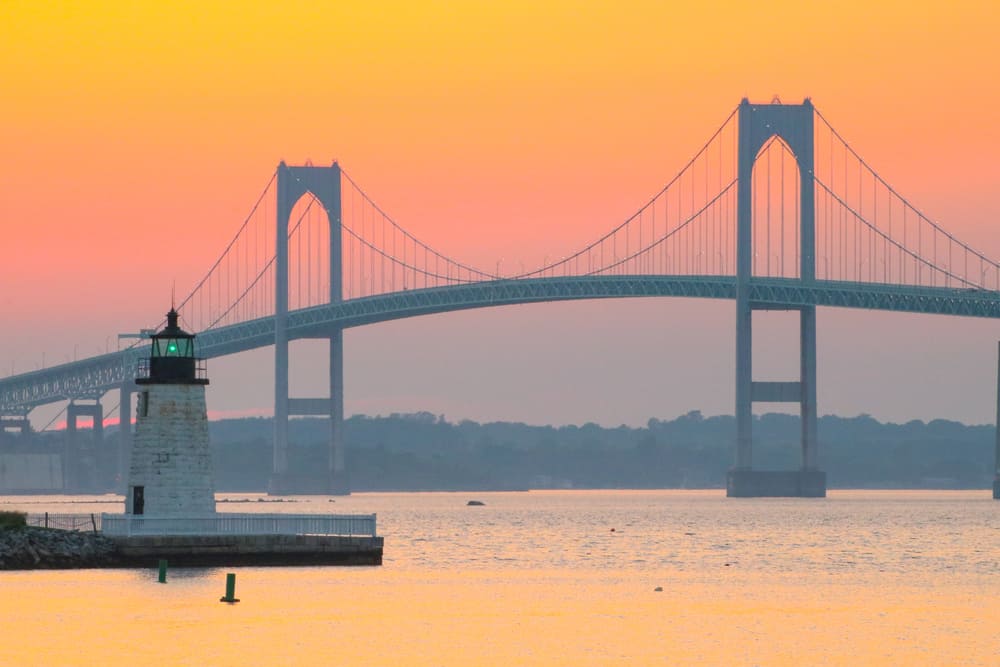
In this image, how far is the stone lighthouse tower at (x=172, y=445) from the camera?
37.1m

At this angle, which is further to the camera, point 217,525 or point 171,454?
point 217,525

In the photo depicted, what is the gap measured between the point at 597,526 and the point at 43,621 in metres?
40.7

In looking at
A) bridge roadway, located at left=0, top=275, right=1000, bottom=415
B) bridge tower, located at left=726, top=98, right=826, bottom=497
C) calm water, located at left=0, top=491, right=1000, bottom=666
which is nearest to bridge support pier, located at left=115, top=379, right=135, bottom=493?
bridge roadway, located at left=0, top=275, right=1000, bottom=415

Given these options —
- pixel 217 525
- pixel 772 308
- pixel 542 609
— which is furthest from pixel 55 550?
pixel 772 308

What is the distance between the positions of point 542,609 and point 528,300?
5665 cm

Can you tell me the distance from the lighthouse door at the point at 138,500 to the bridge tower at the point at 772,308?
50.1 m

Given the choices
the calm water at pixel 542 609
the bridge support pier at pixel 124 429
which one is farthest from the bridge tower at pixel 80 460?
the calm water at pixel 542 609

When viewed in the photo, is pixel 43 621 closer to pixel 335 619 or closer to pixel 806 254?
pixel 335 619

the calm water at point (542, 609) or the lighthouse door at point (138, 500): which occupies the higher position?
the lighthouse door at point (138, 500)

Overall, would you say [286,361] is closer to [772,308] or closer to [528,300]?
[528,300]

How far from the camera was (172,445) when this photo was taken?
37125mm

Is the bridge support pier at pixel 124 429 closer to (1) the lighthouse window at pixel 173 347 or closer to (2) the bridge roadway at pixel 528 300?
(2) the bridge roadway at pixel 528 300

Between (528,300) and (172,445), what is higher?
(528,300)

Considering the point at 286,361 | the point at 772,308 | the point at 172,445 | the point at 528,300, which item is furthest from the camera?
the point at 286,361
